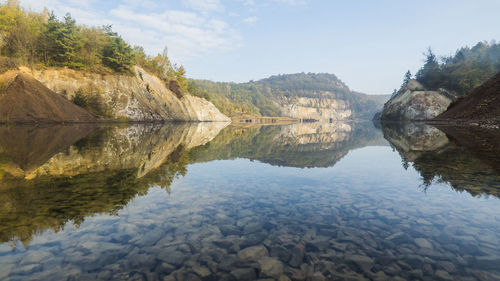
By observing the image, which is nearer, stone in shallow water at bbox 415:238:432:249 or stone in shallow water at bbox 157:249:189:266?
stone in shallow water at bbox 157:249:189:266

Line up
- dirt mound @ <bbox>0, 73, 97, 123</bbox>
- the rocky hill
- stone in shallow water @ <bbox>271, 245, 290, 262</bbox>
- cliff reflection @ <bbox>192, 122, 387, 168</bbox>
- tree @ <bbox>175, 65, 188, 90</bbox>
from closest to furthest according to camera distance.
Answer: stone in shallow water @ <bbox>271, 245, 290, 262</bbox>
cliff reflection @ <bbox>192, 122, 387, 168</bbox>
dirt mound @ <bbox>0, 73, 97, 123</bbox>
the rocky hill
tree @ <bbox>175, 65, 188, 90</bbox>

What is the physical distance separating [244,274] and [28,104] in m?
50.2

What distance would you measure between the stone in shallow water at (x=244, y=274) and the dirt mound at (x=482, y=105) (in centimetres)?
4665

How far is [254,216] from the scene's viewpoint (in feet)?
19.7

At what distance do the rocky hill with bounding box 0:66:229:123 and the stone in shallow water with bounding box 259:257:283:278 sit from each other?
49259mm

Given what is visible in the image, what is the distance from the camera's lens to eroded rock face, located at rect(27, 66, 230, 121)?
4862 cm

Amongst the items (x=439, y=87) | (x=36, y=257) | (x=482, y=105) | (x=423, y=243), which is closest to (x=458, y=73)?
(x=439, y=87)

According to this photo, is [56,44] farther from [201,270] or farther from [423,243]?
[423,243]

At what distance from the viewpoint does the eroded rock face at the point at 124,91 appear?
160 feet

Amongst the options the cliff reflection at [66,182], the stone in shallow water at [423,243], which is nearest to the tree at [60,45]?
the cliff reflection at [66,182]

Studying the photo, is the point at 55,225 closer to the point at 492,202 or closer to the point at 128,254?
the point at 128,254

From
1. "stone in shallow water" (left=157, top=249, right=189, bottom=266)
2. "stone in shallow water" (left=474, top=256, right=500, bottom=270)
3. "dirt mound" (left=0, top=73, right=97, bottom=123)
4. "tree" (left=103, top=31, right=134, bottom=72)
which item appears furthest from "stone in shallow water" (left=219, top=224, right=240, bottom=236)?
"tree" (left=103, top=31, right=134, bottom=72)

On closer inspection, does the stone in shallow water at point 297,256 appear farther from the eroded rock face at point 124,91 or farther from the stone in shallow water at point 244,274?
the eroded rock face at point 124,91

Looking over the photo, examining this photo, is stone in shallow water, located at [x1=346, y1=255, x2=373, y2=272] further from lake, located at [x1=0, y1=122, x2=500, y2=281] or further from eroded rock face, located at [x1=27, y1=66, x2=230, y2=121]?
eroded rock face, located at [x1=27, y1=66, x2=230, y2=121]
